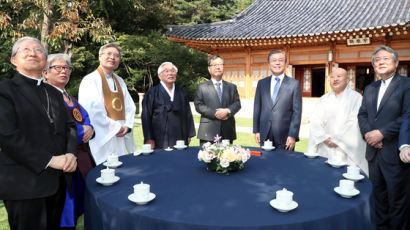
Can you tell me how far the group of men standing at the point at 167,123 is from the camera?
1756 mm

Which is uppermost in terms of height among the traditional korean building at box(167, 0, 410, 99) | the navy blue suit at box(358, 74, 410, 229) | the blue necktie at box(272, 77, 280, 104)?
the traditional korean building at box(167, 0, 410, 99)

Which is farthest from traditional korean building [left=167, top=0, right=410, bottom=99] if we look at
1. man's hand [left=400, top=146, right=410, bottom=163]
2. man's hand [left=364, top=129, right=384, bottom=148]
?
man's hand [left=400, top=146, right=410, bottom=163]

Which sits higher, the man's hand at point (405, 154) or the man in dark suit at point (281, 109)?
the man in dark suit at point (281, 109)

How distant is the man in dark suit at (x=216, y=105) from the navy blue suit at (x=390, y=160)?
1707 mm

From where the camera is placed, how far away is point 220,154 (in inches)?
79.5

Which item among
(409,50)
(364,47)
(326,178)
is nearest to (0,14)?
(326,178)

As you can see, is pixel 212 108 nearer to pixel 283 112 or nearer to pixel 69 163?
pixel 283 112

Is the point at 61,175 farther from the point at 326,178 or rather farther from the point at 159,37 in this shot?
the point at 159,37

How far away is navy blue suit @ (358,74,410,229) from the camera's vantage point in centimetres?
265

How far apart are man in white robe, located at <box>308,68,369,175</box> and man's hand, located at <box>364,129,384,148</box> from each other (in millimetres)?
377

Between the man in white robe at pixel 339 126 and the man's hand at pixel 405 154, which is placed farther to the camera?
the man in white robe at pixel 339 126

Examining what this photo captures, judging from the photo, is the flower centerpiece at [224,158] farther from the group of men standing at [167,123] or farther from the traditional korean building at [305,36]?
the traditional korean building at [305,36]

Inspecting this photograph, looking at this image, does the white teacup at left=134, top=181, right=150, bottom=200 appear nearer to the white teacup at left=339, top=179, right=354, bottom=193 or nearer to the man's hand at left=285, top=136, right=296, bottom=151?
the white teacup at left=339, top=179, right=354, bottom=193

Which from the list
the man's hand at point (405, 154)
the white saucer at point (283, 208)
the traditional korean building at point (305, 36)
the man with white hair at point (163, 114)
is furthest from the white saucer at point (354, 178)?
the traditional korean building at point (305, 36)
